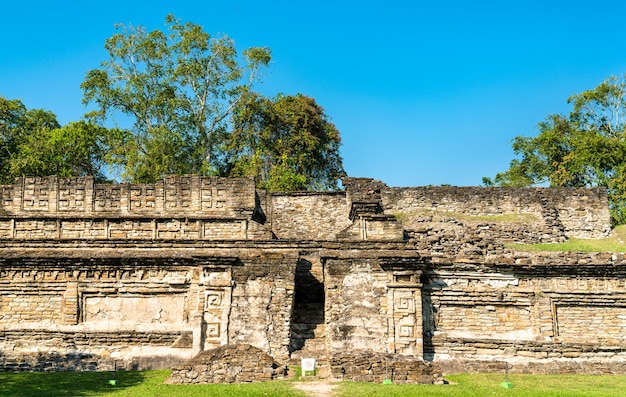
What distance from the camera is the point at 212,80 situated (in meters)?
36.5

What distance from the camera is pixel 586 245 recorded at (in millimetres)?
26766

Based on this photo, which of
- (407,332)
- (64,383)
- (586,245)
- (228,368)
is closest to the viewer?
(228,368)

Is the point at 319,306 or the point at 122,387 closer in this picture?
the point at 122,387

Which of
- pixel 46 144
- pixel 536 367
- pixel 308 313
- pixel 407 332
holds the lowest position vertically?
pixel 536 367

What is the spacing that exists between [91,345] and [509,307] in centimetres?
986

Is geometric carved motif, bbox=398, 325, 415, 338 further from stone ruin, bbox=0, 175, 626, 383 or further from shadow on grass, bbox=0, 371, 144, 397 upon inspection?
shadow on grass, bbox=0, 371, 144, 397

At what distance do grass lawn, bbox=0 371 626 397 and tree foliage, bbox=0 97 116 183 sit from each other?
1890 centimetres

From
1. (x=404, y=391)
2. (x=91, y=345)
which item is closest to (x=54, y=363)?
(x=91, y=345)

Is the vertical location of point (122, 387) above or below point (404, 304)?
below

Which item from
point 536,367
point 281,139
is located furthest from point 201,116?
point 536,367

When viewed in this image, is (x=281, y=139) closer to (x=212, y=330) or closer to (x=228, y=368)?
(x=212, y=330)

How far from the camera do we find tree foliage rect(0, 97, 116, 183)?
32344 millimetres

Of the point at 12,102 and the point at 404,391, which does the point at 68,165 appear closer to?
the point at 12,102

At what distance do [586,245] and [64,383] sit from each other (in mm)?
20168
